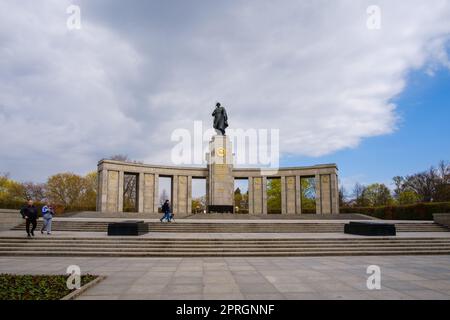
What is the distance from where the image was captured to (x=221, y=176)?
37281mm

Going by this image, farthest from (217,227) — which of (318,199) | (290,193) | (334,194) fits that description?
(290,193)

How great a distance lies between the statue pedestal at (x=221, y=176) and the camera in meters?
36.8

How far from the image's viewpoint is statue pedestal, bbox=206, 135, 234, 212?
36812 millimetres

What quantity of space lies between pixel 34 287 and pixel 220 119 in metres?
32.4

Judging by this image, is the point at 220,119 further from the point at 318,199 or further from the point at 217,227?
the point at 217,227

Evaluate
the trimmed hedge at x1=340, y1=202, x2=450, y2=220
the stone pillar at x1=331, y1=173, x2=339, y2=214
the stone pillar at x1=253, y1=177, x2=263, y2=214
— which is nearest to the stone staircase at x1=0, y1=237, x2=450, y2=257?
the trimmed hedge at x1=340, y1=202, x2=450, y2=220

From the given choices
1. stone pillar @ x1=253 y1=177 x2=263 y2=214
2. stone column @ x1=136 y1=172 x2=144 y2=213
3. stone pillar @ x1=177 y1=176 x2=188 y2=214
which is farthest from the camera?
stone pillar @ x1=253 y1=177 x2=263 y2=214

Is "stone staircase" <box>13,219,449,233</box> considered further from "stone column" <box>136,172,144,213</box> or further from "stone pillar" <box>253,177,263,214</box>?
"stone pillar" <box>253,177,263,214</box>

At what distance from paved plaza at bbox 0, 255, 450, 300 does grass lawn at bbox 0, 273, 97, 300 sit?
55 centimetres

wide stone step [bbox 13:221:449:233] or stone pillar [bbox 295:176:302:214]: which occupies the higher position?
stone pillar [bbox 295:176:302:214]
